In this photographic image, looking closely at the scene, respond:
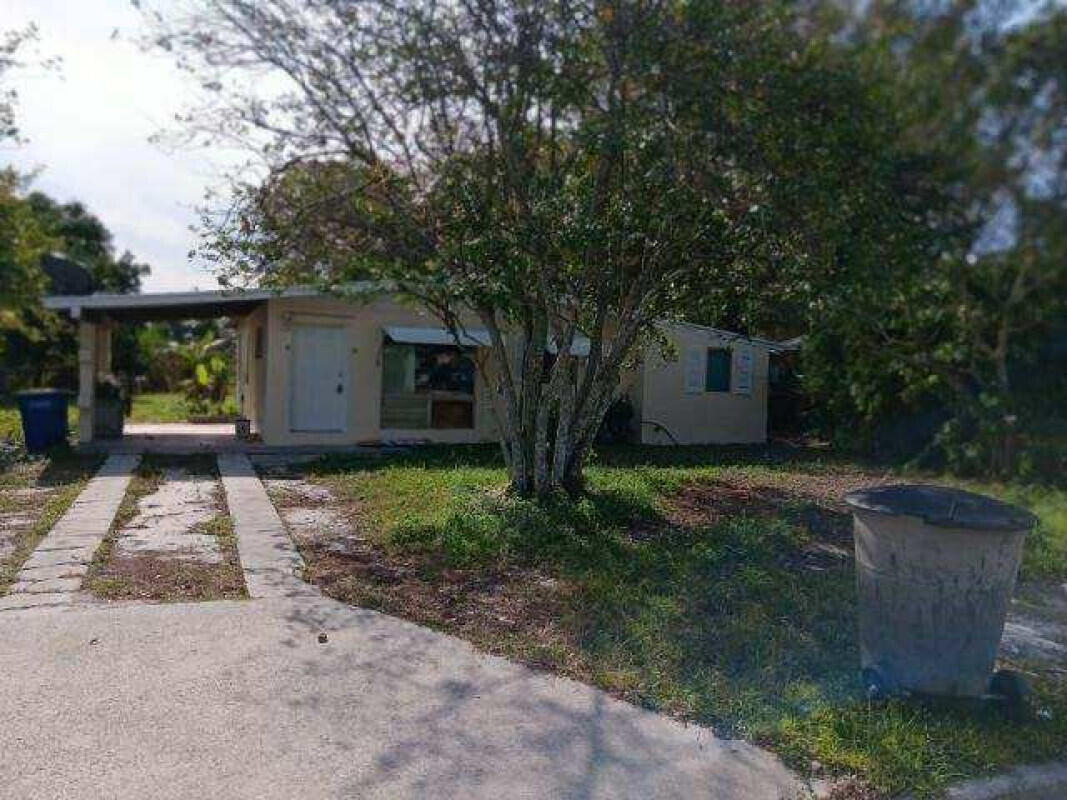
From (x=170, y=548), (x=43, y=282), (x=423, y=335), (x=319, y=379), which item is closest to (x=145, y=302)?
(x=319, y=379)

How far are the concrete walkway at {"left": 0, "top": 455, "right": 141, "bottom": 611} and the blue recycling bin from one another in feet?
11.7

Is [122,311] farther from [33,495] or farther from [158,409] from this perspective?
[158,409]

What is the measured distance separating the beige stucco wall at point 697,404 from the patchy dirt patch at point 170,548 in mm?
9340

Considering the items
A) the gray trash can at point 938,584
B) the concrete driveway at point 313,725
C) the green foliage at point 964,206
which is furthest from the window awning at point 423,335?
the gray trash can at point 938,584

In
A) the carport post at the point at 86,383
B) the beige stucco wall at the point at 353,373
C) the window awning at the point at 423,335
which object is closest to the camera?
the carport post at the point at 86,383

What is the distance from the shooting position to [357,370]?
16281mm

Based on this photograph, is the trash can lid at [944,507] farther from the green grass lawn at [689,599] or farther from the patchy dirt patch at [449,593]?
the patchy dirt patch at [449,593]

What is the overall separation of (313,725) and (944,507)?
3.30 metres

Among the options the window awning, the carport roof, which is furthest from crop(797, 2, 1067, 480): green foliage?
the window awning

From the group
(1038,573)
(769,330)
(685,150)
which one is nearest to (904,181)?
(685,150)

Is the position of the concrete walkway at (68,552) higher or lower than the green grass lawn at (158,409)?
lower

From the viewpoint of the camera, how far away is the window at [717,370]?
19188mm

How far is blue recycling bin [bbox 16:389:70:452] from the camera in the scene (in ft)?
46.3

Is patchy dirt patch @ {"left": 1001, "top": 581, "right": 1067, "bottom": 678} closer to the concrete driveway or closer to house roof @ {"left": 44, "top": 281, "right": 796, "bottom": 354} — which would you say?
the concrete driveway
